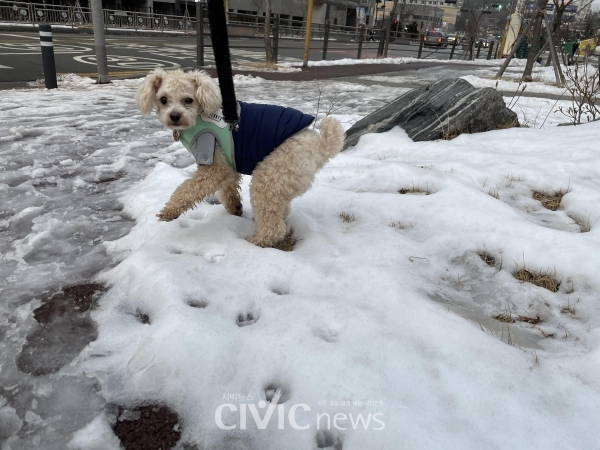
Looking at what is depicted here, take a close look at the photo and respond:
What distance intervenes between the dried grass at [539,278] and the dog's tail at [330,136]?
1.37 meters

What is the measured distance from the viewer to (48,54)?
7.36 metres

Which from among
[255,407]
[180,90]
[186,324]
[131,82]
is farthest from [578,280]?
[131,82]

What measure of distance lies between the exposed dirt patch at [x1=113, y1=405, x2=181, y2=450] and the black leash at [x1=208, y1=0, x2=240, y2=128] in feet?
5.20

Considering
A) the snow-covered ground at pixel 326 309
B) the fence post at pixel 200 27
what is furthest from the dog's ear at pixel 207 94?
the fence post at pixel 200 27

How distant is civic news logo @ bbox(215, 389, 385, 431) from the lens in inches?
60.7

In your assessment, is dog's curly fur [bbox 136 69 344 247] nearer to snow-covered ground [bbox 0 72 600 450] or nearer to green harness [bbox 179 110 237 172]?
green harness [bbox 179 110 237 172]

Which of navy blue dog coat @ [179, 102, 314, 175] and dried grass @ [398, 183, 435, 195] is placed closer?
navy blue dog coat @ [179, 102, 314, 175]

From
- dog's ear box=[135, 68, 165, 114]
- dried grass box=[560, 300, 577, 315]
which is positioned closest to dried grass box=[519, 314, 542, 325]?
dried grass box=[560, 300, 577, 315]

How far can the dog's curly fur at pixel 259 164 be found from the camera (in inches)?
104

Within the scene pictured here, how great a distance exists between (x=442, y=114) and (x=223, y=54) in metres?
4.02

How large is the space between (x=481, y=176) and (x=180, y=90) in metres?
2.81

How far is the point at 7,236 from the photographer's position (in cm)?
275

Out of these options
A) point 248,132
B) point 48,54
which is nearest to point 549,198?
point 248,132

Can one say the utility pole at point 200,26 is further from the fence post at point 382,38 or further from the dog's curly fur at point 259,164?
the fence post at point 382,38
